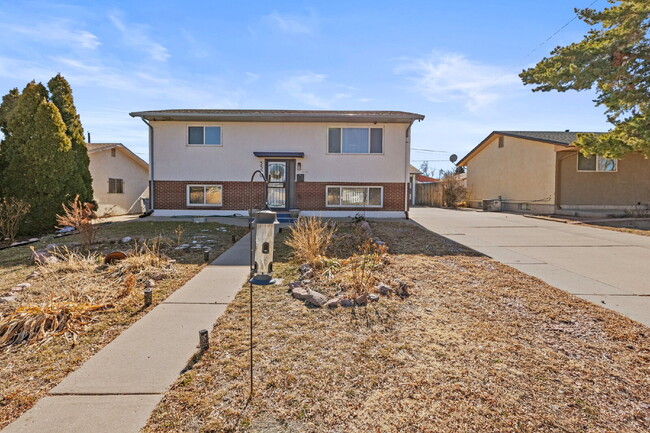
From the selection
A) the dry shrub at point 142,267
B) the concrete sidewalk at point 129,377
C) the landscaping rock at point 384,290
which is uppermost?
the dry shrub at point 142,267

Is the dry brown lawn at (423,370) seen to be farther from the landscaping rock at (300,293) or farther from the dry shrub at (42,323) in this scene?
the dry shrub at (42,323)

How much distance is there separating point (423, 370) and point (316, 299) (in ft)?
5.82

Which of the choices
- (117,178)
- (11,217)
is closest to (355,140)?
(11,217)

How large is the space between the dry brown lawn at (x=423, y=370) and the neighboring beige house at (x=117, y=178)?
16.2m

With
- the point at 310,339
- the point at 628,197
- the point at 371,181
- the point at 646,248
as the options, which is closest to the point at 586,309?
the point at 310,339

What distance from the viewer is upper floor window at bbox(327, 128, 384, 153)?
14.7m

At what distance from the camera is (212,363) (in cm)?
282

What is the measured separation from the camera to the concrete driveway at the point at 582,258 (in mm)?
4621

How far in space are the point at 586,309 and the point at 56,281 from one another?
23.7 ft

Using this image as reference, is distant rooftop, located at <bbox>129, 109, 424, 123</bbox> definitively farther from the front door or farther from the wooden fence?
the wooden fence

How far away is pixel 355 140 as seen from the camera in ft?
48.5

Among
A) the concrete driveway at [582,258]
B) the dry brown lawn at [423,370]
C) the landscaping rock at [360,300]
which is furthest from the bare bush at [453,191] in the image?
the landscaping rock at [360,300]

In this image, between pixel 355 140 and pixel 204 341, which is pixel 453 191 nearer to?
pixel 355 140

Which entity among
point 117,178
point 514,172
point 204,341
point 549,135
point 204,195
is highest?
point 549,135
